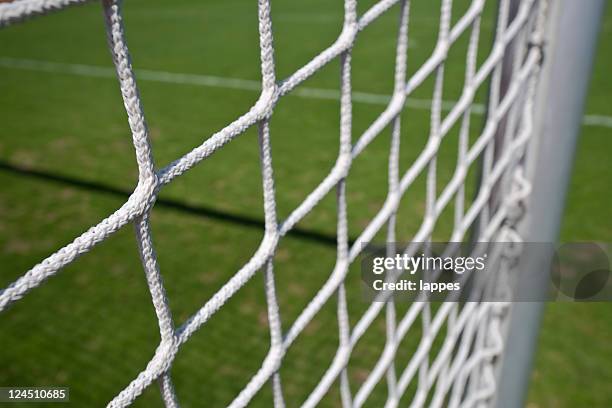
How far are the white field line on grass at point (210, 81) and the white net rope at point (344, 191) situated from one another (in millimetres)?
1583

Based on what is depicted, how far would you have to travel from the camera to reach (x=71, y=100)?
3408mm

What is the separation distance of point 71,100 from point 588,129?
280 cm

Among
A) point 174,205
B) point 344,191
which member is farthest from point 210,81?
point 344,191

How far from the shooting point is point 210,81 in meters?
3.54

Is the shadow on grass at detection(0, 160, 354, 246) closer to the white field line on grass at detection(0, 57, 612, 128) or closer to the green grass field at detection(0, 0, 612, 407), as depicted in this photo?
the green grass field at detection(0, 0, 612, 407)

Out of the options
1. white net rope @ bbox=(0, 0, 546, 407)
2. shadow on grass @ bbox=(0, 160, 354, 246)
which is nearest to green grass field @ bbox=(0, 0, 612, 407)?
shadow on grass @ bbox=(0, 160, 354, 246)

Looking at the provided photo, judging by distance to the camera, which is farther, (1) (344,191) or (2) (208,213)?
(2) (208,213)

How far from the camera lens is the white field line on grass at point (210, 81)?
295cm

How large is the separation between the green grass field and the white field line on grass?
33mm

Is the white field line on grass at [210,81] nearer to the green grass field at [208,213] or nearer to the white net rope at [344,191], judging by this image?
the green grass field at [208,213]

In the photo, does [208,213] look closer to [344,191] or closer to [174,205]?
[174,205]

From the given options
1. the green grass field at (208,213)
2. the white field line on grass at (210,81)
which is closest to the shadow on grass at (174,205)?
the green grass field at (208,213)

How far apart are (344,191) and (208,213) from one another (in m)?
1.52

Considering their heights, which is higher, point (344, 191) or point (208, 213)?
point (344, 191)
